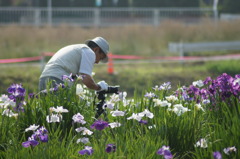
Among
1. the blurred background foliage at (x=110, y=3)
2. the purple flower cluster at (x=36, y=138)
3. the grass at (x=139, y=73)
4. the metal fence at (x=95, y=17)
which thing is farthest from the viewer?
the blurred background foliage at (x=110, y=3)

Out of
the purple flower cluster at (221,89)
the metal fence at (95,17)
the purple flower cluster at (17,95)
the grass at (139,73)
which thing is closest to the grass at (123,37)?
the grass at (139,73)

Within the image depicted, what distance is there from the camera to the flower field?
4.12 metres

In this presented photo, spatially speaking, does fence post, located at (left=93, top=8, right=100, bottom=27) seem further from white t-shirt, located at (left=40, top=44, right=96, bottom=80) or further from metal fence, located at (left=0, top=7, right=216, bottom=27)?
white t-shirt, located at (left=40, top=44, right=96, bottom=80)

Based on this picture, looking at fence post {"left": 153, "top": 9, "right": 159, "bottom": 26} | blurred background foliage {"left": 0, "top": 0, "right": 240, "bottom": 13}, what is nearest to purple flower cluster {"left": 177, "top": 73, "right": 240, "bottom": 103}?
fence post {"left": 153, "top": 9, "right": 159, "bottom": 26}

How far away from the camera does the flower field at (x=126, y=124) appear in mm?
4125

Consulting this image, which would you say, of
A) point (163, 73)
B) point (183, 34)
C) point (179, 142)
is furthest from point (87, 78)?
point (183, 34)

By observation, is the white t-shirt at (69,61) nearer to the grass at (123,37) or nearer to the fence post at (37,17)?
the grass at (123,37)

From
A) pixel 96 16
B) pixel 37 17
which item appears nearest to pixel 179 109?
pixel 37 17

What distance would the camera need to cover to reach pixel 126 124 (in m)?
4.93

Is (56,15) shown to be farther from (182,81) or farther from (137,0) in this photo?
(182,81)

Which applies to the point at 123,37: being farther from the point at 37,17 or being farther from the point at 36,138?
the point at 36,138

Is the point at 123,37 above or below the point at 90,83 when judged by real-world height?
below

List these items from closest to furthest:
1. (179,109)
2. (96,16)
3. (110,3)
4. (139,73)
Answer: (179,109) → (139,73) → (96,16) → (110,3)

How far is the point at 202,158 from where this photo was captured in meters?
4.08
